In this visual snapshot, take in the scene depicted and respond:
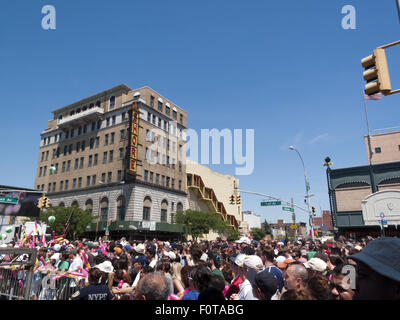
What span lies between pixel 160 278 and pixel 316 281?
229 cm

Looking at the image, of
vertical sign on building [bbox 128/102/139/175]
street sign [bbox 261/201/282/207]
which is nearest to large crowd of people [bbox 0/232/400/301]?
street sign [bbox 261/201/282/207]

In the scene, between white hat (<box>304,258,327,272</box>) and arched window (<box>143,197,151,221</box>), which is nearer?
white hat (<box>304,258,327,272</box>)

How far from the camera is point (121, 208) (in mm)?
45219

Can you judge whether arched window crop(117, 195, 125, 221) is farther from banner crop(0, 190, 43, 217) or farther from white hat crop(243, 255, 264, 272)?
white hat crop(243, 255, 264, 272)

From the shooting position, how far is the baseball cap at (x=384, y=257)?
1.77 metres

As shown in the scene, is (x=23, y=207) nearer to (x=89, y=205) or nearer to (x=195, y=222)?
(x=89, y=205)

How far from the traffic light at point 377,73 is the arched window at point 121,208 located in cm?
4193

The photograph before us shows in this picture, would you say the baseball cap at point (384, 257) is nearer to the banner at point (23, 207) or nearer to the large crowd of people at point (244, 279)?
the large crowd of people at point (244, 279)

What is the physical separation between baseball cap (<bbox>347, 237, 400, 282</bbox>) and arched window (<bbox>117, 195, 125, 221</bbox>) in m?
45.2

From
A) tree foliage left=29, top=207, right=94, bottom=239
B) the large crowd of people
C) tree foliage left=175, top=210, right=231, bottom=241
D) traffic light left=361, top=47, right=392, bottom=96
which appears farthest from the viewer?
tree foliage left=175, top=210, right=231, bottom=241

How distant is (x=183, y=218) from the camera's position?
162ft

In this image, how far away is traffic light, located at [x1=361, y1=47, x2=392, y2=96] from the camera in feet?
23.9

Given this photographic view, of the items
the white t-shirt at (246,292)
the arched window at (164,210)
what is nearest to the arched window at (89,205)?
the arched window at (164,210)
